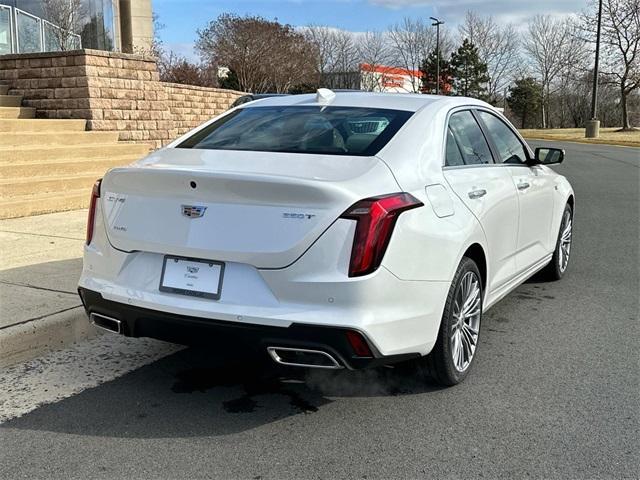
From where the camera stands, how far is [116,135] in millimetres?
11492

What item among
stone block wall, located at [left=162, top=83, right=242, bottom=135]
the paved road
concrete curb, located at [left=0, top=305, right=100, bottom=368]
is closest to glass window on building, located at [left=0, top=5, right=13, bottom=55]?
stone block wall, located at [left=162, top=83, right=242, bottom=135]

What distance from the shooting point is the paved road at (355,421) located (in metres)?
3.02

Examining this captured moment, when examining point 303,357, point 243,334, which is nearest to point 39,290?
point 243,334

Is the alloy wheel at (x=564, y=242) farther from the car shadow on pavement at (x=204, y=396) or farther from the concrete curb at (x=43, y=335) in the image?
the concrete curb at (x=43, y=335)

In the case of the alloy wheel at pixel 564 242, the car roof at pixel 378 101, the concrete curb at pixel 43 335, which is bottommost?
the concrete curb at pixel 43 335


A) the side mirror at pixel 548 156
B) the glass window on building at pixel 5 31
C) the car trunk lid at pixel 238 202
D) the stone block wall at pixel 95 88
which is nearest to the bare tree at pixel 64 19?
the glass window on building at pixel 5 31

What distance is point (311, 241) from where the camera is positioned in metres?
3.09

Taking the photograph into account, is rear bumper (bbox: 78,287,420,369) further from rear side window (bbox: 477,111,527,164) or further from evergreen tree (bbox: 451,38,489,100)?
evergreen tree (bbox: 451,38,489,100)

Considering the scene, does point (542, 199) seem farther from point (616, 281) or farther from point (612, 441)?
point (612, 441)

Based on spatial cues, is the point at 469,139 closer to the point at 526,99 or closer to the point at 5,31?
the point at 5,31

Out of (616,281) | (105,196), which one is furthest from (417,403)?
(616,281)

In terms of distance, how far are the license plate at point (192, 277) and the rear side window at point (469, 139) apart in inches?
72.5

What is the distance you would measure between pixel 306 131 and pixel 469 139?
3.82 ft

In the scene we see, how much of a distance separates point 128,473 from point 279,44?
109ft
